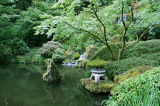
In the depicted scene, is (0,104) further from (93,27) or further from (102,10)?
(102,10)

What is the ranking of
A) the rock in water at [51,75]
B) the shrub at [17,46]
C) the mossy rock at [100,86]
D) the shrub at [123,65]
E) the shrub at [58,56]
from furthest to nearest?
the shrub at [17,46] < the shrub at [58,56] < the rock in water at [51,75] < the shrub at [123,65] < the mossy rock at [100,86]

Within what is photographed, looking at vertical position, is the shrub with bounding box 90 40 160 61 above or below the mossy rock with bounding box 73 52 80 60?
above

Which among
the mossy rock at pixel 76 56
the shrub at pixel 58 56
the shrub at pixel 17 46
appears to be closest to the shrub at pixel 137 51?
the mossy rock at pixel 76 56

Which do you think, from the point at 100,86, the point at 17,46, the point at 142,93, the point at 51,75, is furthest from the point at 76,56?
the point at 142,93

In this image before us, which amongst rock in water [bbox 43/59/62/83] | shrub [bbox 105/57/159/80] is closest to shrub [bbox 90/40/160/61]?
shrub [bbox 105/57/159/80]

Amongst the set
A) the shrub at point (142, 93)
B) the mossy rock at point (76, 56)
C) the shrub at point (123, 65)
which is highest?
the shrub at point (142, 93)

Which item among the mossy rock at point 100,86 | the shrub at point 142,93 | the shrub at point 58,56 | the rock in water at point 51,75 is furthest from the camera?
the shrub at point 58,56

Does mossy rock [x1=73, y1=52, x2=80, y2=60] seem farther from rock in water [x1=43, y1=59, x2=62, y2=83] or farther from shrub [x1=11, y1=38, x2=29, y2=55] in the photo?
rock in water [x1=43, y1=59, x2=62, y2=83]

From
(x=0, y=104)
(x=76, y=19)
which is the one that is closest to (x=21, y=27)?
(x=76, y=19)

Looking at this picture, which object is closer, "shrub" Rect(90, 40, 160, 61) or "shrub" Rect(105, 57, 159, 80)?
"shrub" Rect(105, 57, 159, 80)

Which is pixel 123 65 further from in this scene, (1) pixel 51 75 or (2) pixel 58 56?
(2) pixel 58 56

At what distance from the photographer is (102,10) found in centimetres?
487

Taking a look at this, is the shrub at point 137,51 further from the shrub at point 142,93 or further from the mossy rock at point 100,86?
the shrub at point 142,93

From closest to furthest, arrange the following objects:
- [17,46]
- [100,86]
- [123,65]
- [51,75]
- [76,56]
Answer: [100,86] → [123,65] → [51,75] → [76,56] → [17,46]
